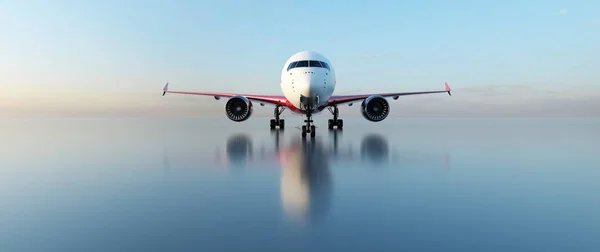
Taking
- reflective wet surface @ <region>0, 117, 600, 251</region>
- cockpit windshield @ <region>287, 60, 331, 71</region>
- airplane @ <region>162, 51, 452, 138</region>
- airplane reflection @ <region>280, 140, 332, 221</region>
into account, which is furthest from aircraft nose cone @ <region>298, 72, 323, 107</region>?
reflective wet surface @ <region>0, 117, 600, 251</region>

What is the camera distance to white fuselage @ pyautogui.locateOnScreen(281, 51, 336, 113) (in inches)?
579

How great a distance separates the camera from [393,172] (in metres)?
6.98

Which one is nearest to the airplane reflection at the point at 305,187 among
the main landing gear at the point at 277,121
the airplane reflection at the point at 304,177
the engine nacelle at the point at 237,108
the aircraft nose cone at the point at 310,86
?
the airplane reflection at the point at 304,177

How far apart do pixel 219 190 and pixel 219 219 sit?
1.46m

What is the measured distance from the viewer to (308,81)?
14.6 m

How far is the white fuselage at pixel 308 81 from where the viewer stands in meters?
14.7

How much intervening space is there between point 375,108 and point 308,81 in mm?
4765

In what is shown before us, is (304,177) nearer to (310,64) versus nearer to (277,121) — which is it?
(310,64)

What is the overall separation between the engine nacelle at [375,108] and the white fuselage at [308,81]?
229cm

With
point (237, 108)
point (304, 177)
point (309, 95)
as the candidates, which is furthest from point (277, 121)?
point (304, 177)

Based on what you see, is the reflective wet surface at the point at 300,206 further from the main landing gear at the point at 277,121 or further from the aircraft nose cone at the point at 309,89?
the main landing gear at the point at 277,121

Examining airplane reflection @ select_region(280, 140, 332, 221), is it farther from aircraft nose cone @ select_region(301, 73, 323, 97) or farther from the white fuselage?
the white fuselage
